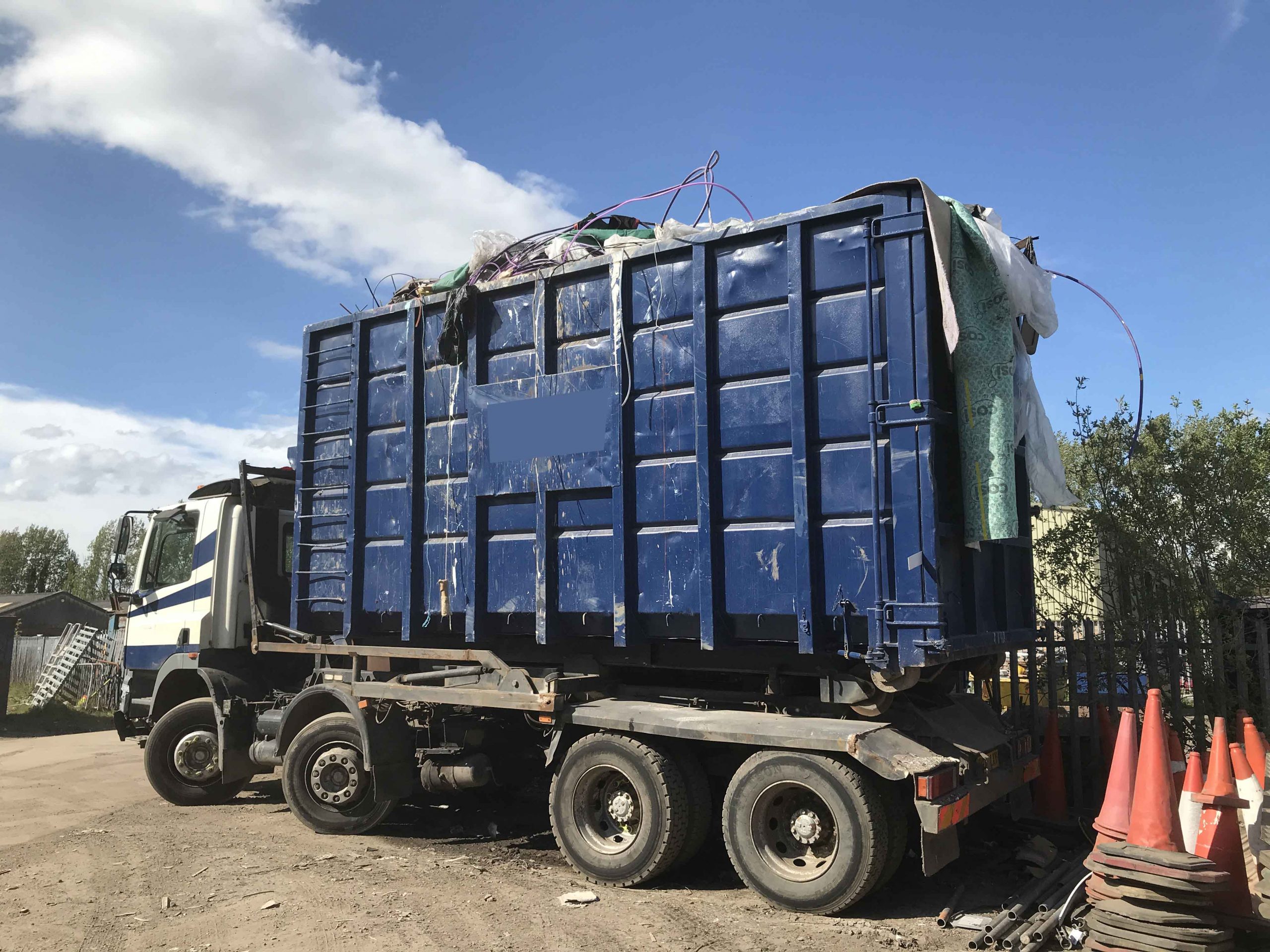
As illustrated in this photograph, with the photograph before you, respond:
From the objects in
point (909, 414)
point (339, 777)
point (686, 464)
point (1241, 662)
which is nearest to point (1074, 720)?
point (1241, 662)

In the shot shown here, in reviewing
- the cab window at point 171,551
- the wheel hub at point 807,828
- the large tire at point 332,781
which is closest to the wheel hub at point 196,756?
the cab window at point 171,551

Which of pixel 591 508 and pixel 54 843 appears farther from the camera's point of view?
pixel 54 843

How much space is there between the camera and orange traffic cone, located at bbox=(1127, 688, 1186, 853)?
12.9 feet

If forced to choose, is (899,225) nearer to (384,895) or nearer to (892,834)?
(892,834)

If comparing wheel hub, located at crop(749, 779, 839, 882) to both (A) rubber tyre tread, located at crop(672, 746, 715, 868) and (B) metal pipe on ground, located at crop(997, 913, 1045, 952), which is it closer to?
(A) rubber tyre tread, located at crop(672, 746, 715, 868)

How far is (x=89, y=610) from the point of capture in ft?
140

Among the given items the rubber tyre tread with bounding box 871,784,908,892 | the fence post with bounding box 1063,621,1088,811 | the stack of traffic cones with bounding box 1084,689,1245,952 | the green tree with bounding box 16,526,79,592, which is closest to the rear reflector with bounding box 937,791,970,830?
the rubber tyre tread with bounding box 871,784,908,892

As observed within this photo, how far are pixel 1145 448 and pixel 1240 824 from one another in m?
5.46

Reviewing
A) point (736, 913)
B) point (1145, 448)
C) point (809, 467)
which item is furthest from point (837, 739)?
point (1145, 448)

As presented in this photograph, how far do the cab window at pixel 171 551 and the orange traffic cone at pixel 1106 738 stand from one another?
783 cm

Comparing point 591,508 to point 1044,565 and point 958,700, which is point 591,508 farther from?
point 1044,565

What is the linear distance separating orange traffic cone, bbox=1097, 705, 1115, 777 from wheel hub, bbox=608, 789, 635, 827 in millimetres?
3460

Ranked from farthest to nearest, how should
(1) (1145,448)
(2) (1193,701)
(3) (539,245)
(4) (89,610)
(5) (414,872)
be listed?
(4) (89,610)
(1) (1145,448)
(2) (1193,701)
(3) (539,245)
(5) (414,872)

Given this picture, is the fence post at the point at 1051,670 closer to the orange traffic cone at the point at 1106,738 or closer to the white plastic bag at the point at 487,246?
the orange traffic cone at the point at 1106,738
